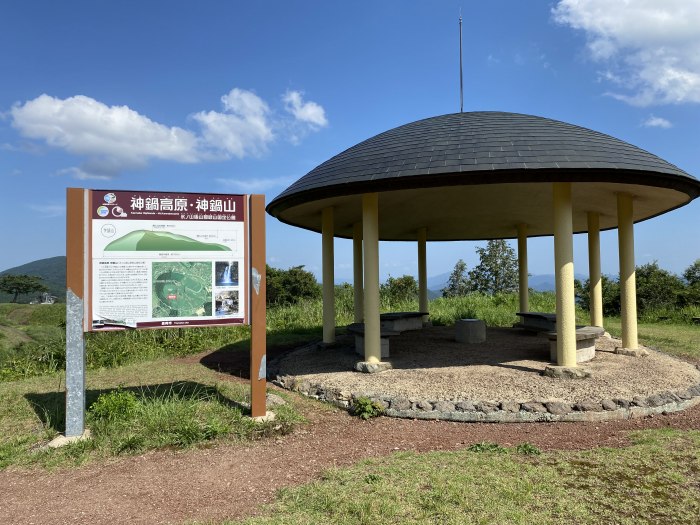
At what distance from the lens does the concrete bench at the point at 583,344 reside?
8.29 meters

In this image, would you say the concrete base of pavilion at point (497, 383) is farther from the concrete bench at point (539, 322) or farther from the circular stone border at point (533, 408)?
the concrete bench at point (539, 322)

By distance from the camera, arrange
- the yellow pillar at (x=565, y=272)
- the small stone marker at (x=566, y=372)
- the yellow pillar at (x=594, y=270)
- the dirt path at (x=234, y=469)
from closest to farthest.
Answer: the dirt path at (x=234, y=469)
the small stone marker at (x=566, y=372)
the yellow pillar at (x=565, y=272)
the yellow pillar at (x=594, y=270)

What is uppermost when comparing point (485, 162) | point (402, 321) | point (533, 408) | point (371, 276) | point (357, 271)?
point (485, 162)

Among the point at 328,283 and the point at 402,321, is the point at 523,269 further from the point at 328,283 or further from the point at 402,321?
the point at 328,283

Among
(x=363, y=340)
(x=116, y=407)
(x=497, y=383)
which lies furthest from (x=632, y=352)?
(x=116, y=407)

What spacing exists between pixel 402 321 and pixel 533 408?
22.9 feet

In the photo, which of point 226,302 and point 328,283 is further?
point 328,283

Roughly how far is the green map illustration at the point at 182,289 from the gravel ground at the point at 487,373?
8.44 feet

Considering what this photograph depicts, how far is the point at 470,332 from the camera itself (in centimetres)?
1107

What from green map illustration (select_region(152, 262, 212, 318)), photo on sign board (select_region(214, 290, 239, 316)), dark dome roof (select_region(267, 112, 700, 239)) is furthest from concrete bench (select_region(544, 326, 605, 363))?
green map illustration (select_region(152, 262, 212, 318))

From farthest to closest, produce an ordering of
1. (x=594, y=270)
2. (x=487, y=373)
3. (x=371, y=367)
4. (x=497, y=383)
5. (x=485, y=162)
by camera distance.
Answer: (x=594, y=270) < (x=371, y=367) < (x=487, y=373) < (x=497, y=383) < (x=485, y=162)

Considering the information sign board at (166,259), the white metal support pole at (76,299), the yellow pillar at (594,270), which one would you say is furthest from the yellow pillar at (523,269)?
the white metal support pole at (76,299)

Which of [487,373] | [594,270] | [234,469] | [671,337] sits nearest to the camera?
[234,469]

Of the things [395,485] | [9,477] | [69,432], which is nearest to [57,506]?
[9,477]
